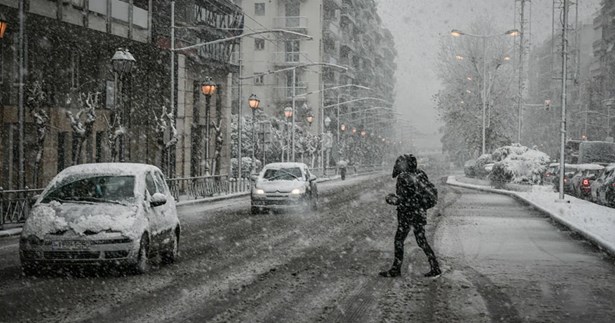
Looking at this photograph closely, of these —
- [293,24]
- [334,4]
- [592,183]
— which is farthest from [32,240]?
[334,4]

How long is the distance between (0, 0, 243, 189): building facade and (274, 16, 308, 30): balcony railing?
32.9 metres

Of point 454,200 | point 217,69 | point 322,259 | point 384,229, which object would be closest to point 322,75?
point 217,69

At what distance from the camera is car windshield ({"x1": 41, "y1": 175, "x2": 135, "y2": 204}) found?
40.0ft

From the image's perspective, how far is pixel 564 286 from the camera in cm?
1136

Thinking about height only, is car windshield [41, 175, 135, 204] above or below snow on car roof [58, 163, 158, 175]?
below

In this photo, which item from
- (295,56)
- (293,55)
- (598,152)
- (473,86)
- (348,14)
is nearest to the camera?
(598,152)

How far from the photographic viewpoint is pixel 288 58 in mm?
85625

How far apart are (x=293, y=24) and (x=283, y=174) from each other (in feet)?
196

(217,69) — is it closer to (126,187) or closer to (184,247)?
(184,247)

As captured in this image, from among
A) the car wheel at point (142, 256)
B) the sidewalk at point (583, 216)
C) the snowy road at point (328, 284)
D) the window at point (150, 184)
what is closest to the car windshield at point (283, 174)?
the sidewalk at point (583, 216)

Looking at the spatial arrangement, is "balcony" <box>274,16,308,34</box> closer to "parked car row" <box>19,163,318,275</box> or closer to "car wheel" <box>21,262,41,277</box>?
"parked car row" <box>19,163,318,275</box>

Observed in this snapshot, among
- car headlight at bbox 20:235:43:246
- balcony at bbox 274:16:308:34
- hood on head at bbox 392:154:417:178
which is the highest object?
balcony at bbox 274:16:308:34

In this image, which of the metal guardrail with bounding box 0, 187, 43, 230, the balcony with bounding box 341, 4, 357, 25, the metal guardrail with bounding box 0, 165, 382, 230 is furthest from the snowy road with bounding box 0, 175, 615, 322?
the balcony with bounding box 341, 4, 357, 25

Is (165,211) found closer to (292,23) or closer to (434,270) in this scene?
(434,270)
